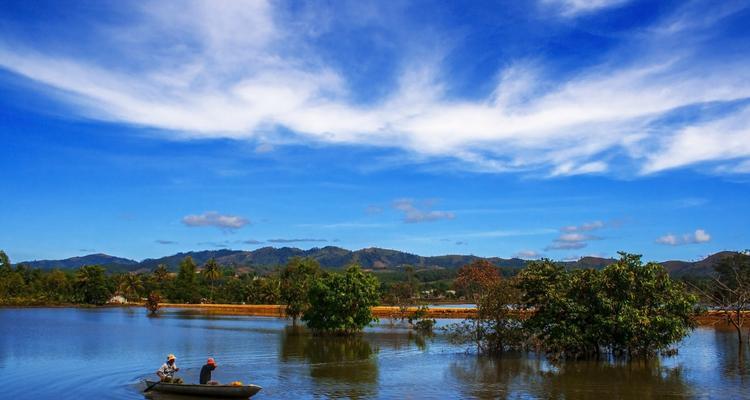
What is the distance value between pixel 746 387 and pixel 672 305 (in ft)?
28.8

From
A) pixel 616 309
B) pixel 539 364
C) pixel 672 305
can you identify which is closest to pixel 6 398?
pixel 539 364

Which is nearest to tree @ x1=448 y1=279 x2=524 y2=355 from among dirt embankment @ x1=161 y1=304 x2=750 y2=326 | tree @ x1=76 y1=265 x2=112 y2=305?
dirt embankment @ x1=161 y1=304 x2=750 y2=326

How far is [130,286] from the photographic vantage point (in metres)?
160

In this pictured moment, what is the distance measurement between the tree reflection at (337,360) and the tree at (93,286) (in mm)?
90047

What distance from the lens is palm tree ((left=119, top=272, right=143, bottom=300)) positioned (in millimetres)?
158375

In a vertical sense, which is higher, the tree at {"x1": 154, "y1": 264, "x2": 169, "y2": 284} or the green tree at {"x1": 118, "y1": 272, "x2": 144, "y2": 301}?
the tree at {"x1": 154, "y1": 264, "x2": 169, "y2": 284}

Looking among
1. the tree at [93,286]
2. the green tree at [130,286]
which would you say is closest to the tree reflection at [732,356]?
the tree at [93,286]

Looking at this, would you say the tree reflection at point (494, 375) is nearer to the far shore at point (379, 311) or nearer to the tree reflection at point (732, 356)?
the tree reflection at point (732, 356)

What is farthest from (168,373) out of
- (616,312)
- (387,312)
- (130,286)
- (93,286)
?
(130,286)

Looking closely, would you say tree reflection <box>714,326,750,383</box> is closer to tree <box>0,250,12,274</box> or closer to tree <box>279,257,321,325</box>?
tree <box>279,257,321,325</box>

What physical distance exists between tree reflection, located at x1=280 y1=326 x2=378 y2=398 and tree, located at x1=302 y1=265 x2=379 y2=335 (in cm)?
131

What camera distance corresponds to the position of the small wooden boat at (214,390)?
88.5 feet

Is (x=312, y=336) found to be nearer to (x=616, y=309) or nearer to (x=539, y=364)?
(x=539, y=364)

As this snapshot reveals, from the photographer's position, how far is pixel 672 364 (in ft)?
128
